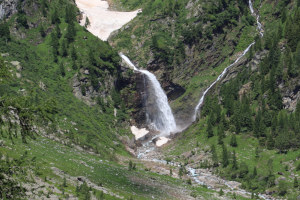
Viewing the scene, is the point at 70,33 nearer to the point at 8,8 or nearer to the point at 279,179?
the point at 8,8

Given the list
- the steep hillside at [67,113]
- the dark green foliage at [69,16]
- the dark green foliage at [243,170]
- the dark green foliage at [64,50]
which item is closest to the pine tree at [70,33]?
the steep hillside at [67,113]

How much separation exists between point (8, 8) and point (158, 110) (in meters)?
49.1

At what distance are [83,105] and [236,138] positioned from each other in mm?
35014

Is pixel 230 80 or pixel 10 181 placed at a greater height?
pixel 230 80

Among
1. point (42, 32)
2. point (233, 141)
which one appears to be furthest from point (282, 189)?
point (42, 32)

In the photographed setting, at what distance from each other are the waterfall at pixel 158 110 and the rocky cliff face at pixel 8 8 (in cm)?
3553

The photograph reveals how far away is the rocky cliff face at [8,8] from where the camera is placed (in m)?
111

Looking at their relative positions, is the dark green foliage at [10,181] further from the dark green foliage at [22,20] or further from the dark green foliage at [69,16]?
the dark green foliage at [69,16]

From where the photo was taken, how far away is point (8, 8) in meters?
112

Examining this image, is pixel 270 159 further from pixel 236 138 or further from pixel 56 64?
pixel 56 64

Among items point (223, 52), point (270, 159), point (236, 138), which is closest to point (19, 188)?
point (270, 159)

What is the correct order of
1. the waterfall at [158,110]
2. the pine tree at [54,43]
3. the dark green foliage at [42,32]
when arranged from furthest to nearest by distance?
1. the dark green foliage at [42,32]
2. the waterfall at [158,110]
3. the pine tree at [54,43]

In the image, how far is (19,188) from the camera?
792 inches

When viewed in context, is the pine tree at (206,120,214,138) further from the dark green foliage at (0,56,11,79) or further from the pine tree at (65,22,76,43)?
the dark green foliage at (0,56,11,79)
